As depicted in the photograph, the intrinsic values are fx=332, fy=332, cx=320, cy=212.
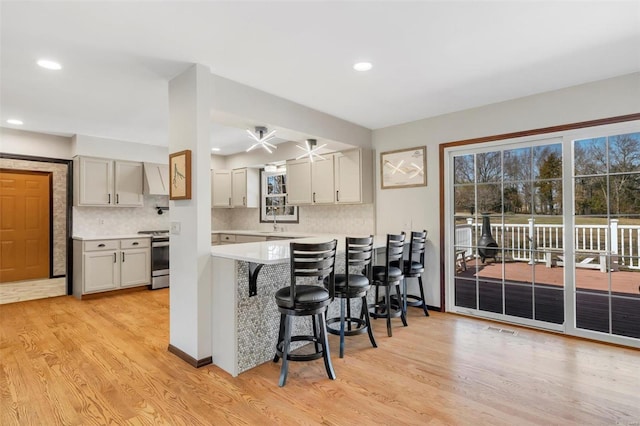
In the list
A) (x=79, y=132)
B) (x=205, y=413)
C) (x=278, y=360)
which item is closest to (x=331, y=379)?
(x=278, y=360)

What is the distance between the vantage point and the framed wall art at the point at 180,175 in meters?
2.83

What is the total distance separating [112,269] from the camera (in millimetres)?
5262

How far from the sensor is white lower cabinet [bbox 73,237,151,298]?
4996mm

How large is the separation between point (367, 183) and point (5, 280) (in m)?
6.19

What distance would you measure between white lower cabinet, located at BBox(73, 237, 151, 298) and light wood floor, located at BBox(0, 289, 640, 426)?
150cm

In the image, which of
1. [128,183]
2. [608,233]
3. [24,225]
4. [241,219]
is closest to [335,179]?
[241,219]

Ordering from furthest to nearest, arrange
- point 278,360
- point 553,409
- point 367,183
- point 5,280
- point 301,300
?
point 5,280 → point 367,183 → point 278,360 → point 301,300 → point 553,409

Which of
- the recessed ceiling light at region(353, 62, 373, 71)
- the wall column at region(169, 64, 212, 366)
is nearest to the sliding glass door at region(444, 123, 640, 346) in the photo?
the recessed ceiling light at region(353, 62, 373, 71)

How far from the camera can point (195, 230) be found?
2.79 metres

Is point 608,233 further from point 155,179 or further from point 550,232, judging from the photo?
point 155,179

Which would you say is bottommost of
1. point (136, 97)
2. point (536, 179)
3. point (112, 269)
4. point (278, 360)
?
point (278, 360)

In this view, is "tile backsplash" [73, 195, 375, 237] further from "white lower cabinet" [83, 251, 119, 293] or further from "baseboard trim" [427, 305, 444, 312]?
"baseboard trim" [427, 305, 444, 312]

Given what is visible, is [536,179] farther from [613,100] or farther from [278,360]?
[278,360]

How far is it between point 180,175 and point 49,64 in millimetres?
1402
